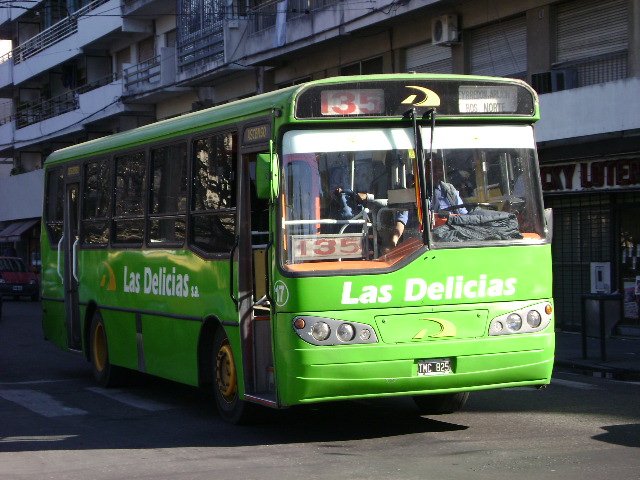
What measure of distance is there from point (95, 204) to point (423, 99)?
6.10 meters

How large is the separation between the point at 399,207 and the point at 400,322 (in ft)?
2.96

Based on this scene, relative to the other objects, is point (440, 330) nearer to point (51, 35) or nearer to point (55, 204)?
A: point (55, 204)

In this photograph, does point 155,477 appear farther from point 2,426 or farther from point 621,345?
point 621,345

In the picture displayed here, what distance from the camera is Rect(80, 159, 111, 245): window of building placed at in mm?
14852

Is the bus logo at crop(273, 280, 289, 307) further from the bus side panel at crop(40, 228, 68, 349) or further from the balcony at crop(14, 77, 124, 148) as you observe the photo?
the balcony at crop(14, 77, 124, 148)

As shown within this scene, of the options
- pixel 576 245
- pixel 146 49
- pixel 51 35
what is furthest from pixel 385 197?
pixel 51 35

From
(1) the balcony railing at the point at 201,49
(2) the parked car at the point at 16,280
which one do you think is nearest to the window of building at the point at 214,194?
(1) the balcony railing at the point at 201,49

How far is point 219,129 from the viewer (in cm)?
1159

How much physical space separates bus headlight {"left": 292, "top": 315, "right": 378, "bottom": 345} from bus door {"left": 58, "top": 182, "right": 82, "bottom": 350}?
6818 millimetres

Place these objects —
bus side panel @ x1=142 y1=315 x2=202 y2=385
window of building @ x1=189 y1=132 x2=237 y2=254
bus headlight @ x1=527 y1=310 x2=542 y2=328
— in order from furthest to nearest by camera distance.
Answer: bus side panel @ x1=142 y1=315 x2=202 y2=385, window of building @ x1=189 y1=132 x2=237 y2=254, bus headlight @ x1=527 y1=310 x2=542 y2=328

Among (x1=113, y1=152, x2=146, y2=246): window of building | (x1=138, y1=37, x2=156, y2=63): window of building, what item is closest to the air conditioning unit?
(x1=113, y1=152, x2=146, y2=246): window of building

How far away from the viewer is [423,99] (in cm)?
1033

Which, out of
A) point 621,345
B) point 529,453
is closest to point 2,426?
point 529,453

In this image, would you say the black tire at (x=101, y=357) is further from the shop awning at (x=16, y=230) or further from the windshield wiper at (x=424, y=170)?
the shop awning at (x=16, y=230)
